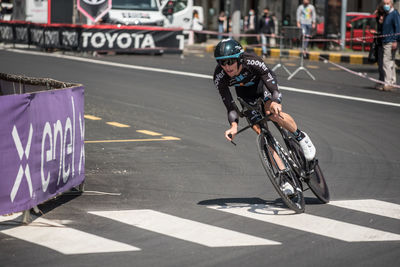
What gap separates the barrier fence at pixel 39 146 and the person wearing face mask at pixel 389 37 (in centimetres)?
1265

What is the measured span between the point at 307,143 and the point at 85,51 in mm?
22941

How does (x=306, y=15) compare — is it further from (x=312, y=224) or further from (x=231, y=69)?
(x=312, y=224)

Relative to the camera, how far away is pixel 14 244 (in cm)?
744

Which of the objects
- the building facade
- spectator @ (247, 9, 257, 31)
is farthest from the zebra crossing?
spectator @ (247, 9, 257, 31)

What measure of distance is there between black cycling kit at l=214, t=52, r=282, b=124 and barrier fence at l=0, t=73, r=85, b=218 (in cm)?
163

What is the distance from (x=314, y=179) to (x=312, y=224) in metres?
1.01

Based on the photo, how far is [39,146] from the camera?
8445 millimetres

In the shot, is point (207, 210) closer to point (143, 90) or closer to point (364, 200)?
point (364, 200)

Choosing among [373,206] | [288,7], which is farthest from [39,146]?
[288,7]

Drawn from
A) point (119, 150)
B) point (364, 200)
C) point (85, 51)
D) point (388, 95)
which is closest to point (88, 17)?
point (85, 51)

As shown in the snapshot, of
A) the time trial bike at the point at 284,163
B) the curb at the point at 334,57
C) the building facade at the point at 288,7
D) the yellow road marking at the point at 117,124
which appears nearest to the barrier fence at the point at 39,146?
the time trial bike at the point at 284,163

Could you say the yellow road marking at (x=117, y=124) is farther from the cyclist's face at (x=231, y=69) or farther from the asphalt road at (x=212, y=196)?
the cyclist's face at (x=231, y=69)

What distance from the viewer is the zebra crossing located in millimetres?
7492

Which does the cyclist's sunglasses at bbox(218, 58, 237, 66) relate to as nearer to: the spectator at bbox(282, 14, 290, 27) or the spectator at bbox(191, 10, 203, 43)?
the spectator at bbox(282, 14, 290, 27)
